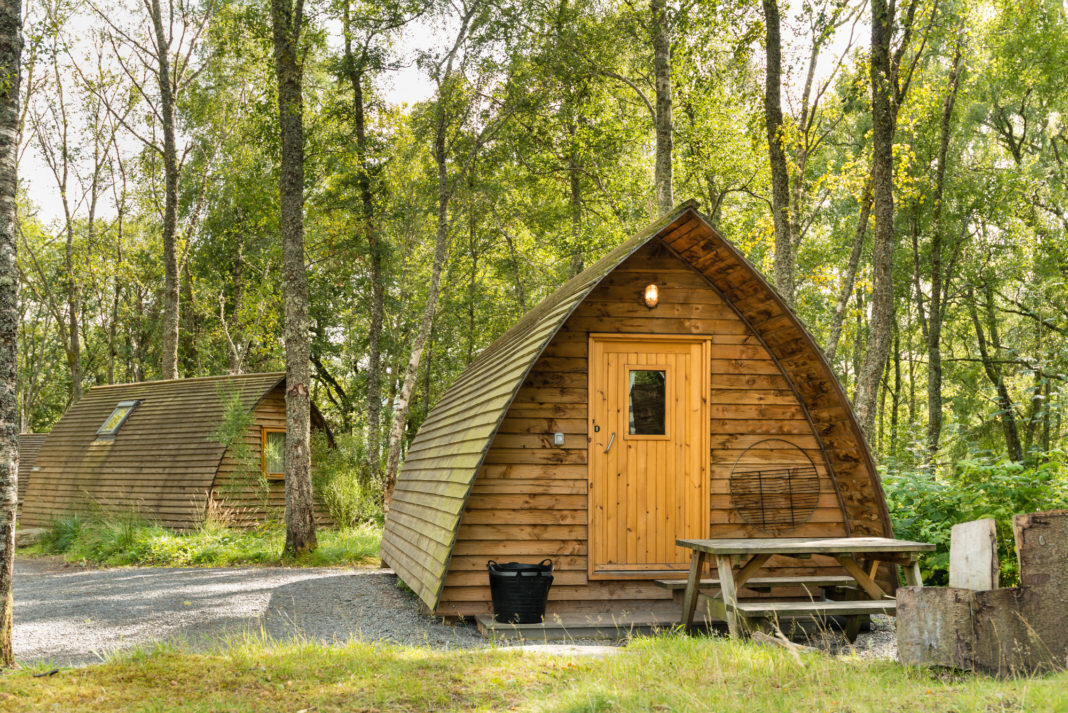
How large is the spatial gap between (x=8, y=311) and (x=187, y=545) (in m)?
8.02

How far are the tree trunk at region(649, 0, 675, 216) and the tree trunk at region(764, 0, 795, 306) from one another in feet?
5.47

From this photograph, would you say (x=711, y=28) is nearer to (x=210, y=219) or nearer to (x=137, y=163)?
(x=210, y=219)

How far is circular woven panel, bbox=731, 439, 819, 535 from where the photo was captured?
7383mm

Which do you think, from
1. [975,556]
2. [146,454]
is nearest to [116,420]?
[146,454]

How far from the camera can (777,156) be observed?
481 inches

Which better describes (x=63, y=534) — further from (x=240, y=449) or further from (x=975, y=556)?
(x=975, y=556)

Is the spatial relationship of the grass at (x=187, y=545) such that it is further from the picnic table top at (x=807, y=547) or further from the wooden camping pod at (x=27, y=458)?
the picnic table top at (x=807, y=547)

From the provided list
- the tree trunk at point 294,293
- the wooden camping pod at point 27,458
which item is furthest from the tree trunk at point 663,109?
the wooden camping pod at point 27,458

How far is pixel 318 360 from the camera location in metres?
26.8

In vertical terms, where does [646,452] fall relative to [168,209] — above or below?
below

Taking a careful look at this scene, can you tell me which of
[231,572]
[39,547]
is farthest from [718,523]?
[39,547]

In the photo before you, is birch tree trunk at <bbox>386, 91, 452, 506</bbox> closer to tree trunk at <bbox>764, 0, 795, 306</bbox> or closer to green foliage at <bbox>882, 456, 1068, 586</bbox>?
tree trunk at <bbox>764, 0, 795, 306</bbox>

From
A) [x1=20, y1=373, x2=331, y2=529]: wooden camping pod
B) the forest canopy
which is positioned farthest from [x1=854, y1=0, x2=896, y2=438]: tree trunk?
[x1=20, y1=373, x2=331, y2=529]: wooden camping pod

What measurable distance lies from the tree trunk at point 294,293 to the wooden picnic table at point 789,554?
6303 mm
